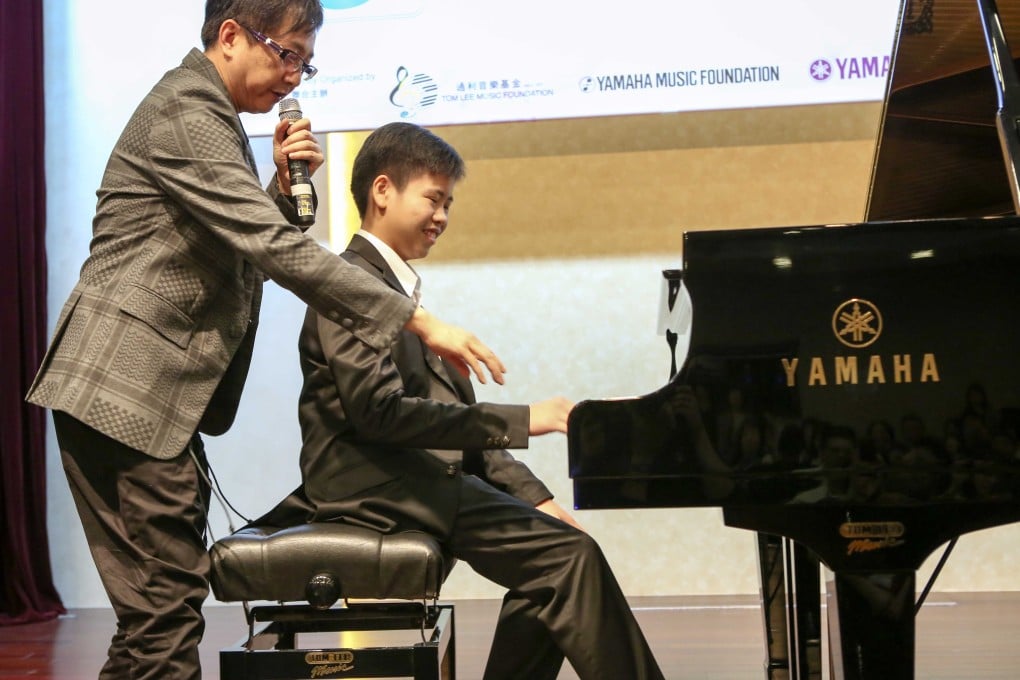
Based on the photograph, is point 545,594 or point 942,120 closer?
point 545,594

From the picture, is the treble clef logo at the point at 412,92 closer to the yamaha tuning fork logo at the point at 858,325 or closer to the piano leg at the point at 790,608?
the piano leg at the point at 790,608

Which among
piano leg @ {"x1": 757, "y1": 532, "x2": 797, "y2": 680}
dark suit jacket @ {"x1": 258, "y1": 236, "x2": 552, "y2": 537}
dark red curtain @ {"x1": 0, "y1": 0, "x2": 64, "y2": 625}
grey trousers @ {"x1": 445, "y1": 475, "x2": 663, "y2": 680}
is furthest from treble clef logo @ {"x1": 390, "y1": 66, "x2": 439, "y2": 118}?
piano leg @ {"x1": 757, "y1": 532, "x2": 797, "y2": 680}

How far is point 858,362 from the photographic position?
128cm

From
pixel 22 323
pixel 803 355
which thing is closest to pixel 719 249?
pixel 803 355

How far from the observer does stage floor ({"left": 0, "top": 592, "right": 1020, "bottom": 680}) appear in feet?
8.17

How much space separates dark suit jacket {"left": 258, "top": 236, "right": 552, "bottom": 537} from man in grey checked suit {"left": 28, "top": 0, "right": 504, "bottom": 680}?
0.62 feet

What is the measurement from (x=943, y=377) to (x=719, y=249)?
1.03 ft

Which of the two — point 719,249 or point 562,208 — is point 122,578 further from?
point 562,208

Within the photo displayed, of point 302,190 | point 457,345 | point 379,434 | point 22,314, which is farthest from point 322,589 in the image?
point 22,314

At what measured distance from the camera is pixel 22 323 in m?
3.49

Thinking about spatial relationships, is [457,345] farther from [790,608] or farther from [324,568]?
[790,608]

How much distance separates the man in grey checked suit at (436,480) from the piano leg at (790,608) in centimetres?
42

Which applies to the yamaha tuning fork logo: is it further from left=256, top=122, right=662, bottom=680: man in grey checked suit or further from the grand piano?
left=256, top=122, right=662, bottom=680: man in grey checked suit

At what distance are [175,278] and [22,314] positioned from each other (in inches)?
89.4
